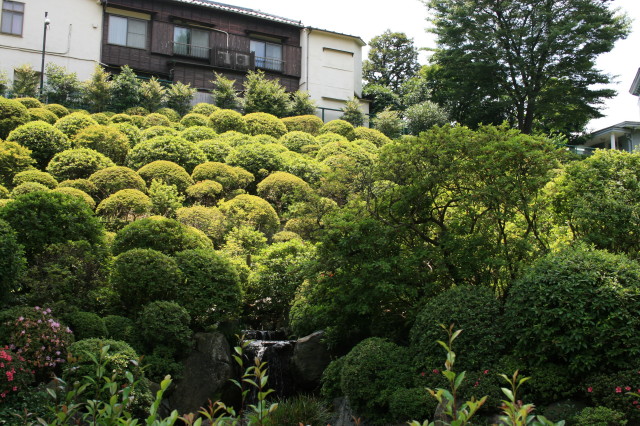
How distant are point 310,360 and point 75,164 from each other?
1053 cm

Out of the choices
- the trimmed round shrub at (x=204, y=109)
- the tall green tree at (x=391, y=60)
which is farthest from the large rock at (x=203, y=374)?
the tall green tree at (x=391, y=60)

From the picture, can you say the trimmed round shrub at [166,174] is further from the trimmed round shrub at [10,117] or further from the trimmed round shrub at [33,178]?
the trimmed round shrub at [10,117]

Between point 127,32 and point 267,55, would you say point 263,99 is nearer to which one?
point 267,55

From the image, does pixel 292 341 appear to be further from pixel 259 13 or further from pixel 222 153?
pixel 259 13

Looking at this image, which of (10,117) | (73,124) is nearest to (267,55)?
(73,124)

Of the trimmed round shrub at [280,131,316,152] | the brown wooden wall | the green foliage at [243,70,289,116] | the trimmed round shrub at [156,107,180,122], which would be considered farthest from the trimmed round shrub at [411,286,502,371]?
the brown wooden wall

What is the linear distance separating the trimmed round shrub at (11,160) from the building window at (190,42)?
1464cm

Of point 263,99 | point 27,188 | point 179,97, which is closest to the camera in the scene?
point 27,188

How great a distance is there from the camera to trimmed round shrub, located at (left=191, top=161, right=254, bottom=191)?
18.3 meters

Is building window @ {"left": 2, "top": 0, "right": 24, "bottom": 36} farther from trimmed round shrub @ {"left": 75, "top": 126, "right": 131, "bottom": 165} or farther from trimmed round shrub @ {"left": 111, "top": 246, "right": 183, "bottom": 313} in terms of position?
trimmed round shrub @ {"left": 111, "top": 246, "right": 183, "bottom": 313}

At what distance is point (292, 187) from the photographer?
18219 mm

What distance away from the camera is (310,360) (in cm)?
1099

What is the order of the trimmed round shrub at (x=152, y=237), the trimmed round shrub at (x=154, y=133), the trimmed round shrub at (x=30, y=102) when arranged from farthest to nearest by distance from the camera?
1. the trimmed round shrub at (x=30, y=102)
2. the trimmed round shrub at (x=154, y=133)
3. the trimmed round shrub at (x=152, y=237)

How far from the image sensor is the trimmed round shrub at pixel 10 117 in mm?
19859
